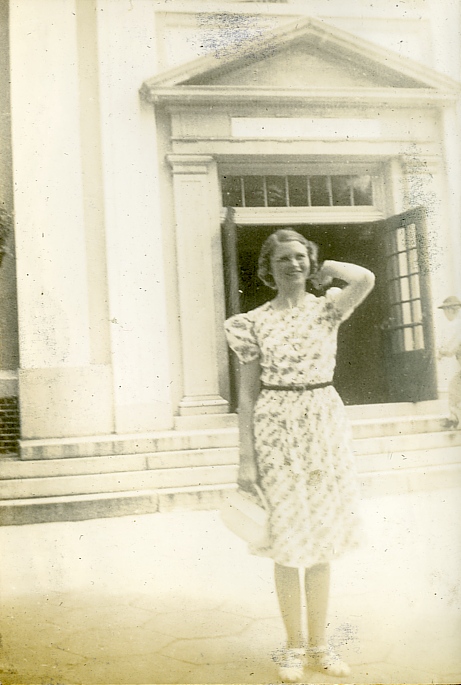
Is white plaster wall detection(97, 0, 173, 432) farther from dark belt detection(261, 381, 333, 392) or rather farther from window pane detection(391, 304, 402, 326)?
window pane detection(391, 304, 402, 326)

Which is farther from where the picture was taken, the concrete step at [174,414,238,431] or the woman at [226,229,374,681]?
the concrete step at [174,414,238,431]

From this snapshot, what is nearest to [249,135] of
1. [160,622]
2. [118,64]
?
[118,64]

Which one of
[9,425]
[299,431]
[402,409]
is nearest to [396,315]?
[402,409]

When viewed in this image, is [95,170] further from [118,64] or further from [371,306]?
[371,306]

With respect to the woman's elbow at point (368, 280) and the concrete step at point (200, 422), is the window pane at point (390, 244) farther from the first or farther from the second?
the concrete step at point (200, 422)

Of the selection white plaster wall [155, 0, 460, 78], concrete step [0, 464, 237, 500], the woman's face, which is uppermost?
white plaster wall [155, 0, 460, 78]

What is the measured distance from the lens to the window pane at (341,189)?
314 centimetres

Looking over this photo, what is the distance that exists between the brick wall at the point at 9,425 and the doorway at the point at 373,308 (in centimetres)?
107

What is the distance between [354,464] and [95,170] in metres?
1.87

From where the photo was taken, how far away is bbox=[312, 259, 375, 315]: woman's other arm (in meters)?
2.73

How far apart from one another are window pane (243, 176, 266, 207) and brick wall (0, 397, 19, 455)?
5.00 ft

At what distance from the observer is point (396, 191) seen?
3.11 m

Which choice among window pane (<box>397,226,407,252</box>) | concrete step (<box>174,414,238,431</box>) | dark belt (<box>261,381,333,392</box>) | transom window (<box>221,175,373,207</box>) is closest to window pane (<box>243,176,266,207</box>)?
transom window (<box>221,175,373,207</box>)

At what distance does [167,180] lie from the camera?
119 inches
